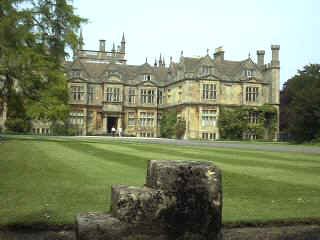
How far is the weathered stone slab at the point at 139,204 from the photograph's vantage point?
165 inches

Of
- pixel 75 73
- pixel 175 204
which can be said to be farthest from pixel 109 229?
pixel 75 73

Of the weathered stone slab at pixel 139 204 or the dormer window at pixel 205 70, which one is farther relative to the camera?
the dormer window at pixel 205 70

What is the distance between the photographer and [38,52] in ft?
89.0

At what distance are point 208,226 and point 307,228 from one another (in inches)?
102

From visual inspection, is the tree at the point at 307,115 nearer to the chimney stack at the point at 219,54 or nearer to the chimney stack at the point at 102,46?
the chimney stack at the point at 219,54

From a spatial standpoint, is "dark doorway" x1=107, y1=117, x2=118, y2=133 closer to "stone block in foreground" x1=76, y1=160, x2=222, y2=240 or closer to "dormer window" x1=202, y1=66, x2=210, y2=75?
"dormer window" x1=202, y1=66, x2=210, y2=75

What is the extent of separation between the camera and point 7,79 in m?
26.7

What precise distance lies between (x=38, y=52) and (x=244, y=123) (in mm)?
30580

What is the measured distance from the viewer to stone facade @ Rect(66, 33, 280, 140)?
2077 inches

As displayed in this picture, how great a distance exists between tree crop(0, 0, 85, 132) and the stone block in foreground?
72.9 ft

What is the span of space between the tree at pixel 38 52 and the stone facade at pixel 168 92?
85.7 feet

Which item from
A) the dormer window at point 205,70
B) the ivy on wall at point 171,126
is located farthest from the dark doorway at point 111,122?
the dormer window at point 205,70

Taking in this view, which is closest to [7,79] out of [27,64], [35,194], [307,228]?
[27,64]

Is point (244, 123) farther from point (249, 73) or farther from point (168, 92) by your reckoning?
point (168, 92)
